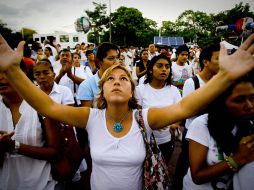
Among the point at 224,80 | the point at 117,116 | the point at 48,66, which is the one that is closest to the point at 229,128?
the point at 224,80

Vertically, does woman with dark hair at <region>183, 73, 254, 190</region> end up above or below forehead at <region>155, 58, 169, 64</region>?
below

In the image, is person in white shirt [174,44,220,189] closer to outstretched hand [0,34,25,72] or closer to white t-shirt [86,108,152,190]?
white t-shirt [86,108,152,190]

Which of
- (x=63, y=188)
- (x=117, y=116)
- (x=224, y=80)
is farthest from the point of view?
(x=63, y=188)

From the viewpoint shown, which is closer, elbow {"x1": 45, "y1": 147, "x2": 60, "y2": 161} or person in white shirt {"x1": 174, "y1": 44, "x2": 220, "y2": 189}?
elbow {"x1": 45, "y1": 147, "x2": 60, "y2": 161}

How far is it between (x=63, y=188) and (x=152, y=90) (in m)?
1.90

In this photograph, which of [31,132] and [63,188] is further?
[63,188]

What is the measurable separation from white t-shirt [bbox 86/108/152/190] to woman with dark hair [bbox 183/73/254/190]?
477 mm

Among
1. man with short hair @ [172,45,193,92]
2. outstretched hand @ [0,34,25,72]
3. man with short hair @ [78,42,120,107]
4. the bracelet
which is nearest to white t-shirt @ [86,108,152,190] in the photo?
the bracelet

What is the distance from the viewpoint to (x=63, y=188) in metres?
2.23

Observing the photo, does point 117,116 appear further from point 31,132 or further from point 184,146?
point 184,146

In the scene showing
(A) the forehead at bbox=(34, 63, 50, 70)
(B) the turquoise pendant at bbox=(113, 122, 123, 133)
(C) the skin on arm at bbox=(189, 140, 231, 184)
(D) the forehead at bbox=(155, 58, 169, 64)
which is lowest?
(C) the skin on arm at bbox=(189, 140, 231, 184)

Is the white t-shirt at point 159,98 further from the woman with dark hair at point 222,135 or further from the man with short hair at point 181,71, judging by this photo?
the man with short hair at point 181,71

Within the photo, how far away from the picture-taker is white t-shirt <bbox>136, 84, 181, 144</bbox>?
10.0 ft

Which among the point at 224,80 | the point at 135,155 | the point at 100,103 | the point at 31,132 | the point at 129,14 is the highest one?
the point at 129,14
